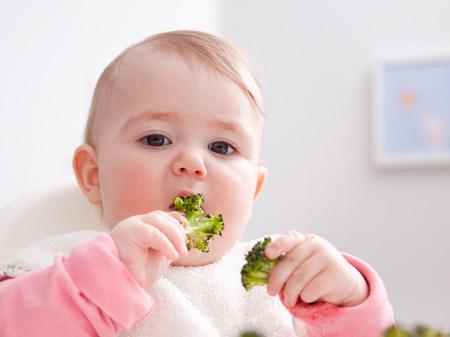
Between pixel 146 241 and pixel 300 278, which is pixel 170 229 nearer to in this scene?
pixel 146 241

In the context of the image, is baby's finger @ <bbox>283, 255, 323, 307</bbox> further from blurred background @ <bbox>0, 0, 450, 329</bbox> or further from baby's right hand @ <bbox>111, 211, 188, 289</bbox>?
blurred background @ <bbox>0, 0, 450, 329</bbox>

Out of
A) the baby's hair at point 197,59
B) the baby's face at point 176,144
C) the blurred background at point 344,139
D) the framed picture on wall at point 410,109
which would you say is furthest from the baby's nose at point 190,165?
the framed picture on wall at point 410,109

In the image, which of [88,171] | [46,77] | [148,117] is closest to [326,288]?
[148,117]

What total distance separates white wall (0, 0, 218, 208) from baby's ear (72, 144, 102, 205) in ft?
1.50

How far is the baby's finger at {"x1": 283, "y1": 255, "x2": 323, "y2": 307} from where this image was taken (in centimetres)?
85

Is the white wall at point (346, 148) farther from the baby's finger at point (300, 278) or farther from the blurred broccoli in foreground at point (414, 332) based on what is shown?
the blurred broccoli in foreground at point (414, 332)

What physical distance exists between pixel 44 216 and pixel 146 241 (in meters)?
0.54

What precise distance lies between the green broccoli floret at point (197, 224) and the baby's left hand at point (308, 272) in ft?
0.28

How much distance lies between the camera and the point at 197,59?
1.09m

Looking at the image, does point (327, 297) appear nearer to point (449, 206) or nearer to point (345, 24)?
point (449, 206)

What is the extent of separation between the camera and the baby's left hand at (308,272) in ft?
2.71

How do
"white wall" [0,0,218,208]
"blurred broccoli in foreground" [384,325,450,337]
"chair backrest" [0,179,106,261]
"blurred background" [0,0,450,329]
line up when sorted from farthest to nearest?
"blurred background" [0,0,450,329] → "white wall" [0,0,218,208] → "chair backrest" [0,179,106,261] → "blurred broccoli in foreground" [384,325,450,337]

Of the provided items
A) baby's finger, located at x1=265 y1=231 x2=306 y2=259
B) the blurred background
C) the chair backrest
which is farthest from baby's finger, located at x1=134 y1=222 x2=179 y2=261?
the blurred background

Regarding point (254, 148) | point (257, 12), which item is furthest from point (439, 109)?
point (254, 148)
